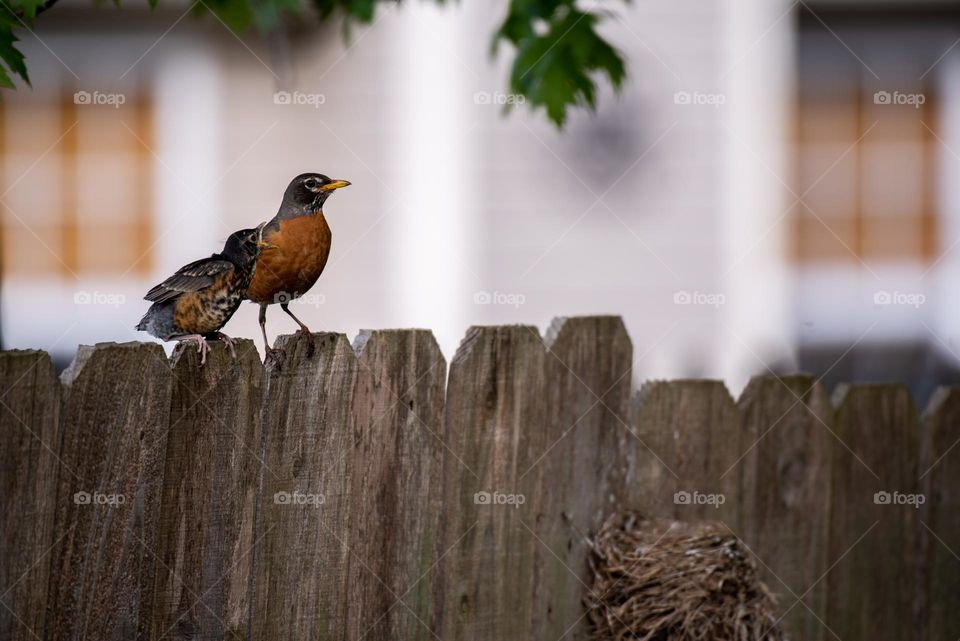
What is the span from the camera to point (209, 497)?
8.06 feet

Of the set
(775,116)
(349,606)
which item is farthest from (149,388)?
(775,116)

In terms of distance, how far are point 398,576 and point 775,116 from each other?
542 centimetres

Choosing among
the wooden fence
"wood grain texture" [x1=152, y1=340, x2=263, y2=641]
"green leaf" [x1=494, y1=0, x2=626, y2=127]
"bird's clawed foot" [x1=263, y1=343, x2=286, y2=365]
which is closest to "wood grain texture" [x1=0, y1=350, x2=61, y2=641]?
the wooden fence
